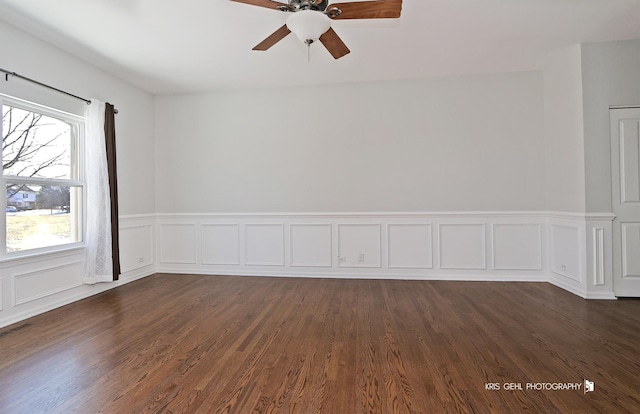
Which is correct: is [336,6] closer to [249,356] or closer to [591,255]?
[249,356]

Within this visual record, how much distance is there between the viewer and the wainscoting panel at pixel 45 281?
299 centimetres

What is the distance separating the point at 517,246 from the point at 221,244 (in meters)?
4.25

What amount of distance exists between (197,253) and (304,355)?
3.20 meters

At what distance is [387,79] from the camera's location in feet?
14.3

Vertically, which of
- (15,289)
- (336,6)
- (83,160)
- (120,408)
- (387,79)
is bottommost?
(120,408)

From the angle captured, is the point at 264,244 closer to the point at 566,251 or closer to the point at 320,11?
the point at 320,11

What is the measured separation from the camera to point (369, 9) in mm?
2141

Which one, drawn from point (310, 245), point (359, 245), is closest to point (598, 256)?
point (359, 245)

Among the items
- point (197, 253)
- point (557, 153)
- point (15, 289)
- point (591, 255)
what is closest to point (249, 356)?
point (15, 289)

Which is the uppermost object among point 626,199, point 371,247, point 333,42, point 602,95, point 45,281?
point 333,42

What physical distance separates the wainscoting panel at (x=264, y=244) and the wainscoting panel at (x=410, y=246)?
1.61m

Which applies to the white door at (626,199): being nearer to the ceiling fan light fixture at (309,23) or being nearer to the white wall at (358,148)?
the white wall at (358,148)

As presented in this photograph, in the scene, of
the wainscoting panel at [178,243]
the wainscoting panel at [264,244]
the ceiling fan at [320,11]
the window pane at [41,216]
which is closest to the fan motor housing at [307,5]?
the ceiling fan at [320,11]

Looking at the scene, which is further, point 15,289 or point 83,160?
point 83,160
